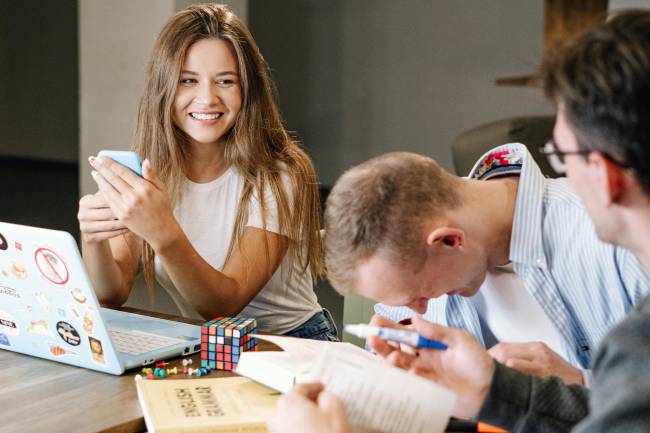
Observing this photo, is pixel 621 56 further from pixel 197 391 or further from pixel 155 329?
pixel 155 329

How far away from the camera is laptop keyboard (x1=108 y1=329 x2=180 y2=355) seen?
151 centimetres

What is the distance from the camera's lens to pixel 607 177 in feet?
2.96

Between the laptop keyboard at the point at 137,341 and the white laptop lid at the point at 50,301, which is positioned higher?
the white laptop lid at the point at 50,301

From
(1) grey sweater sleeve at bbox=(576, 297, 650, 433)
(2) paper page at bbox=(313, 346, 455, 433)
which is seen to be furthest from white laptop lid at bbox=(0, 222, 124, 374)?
(1) grey sweater sleeve at bbox=(576, 297, 650, 433)

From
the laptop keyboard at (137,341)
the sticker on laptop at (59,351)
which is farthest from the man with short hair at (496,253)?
the sticker on laptop at (59,351)

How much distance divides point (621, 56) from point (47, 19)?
9.50 m

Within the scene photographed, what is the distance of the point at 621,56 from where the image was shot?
2.85 ft

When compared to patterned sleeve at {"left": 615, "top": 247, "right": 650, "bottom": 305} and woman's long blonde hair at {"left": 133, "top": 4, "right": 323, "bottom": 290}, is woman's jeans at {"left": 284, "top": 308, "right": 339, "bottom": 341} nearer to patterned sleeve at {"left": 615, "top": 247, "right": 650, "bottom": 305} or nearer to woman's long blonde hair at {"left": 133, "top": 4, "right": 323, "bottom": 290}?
woman's long blonde hair at {"left": 133, "top": 4, "right": 323, "bottom": 290}

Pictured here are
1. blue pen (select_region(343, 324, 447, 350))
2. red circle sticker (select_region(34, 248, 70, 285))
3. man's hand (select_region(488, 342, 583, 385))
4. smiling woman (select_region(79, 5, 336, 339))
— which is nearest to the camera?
blue pen (select_region(343, 324, 447, 350))

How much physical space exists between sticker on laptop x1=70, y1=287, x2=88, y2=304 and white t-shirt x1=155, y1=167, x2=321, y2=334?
0.69 m

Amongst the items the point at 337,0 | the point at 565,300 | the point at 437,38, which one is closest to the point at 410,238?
the point at 565,300

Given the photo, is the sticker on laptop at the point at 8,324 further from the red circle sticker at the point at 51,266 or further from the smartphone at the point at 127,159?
the smartphone at the point at 127,159

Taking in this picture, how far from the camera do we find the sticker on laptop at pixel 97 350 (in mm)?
1398

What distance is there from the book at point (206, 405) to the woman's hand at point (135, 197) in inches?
17.4
